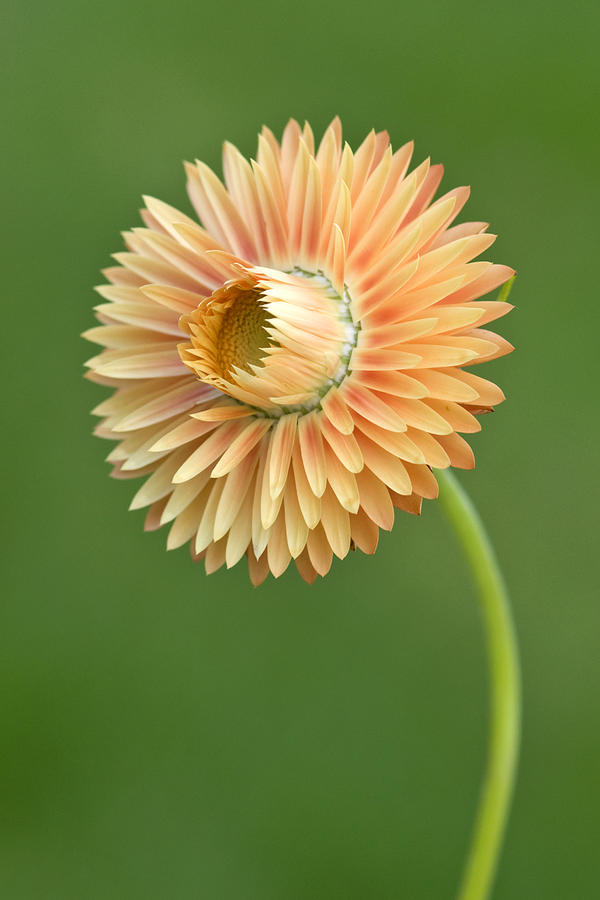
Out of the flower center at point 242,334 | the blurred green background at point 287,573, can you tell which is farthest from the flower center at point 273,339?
the blurred green background at point 287,573

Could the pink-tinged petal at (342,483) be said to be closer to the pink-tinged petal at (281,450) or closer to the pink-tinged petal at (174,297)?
the pink-tinged petal at (281,450)

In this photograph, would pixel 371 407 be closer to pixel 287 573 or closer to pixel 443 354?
pixel 443 354

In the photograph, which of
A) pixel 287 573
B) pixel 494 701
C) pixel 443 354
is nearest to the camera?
pixel 443 354

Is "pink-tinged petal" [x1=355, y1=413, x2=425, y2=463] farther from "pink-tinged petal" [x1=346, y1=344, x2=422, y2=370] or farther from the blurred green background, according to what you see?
the blurred green background

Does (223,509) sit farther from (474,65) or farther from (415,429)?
(474,65)

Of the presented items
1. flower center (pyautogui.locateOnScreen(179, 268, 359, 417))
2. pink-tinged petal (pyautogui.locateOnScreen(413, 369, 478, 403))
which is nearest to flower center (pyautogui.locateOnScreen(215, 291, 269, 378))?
flower center (pyautogui.locateOnScreen(179, 268, 359, 417))

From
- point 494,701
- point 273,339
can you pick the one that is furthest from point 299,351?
point 494,701

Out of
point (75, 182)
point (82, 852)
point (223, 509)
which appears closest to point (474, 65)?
point (75, 182)
